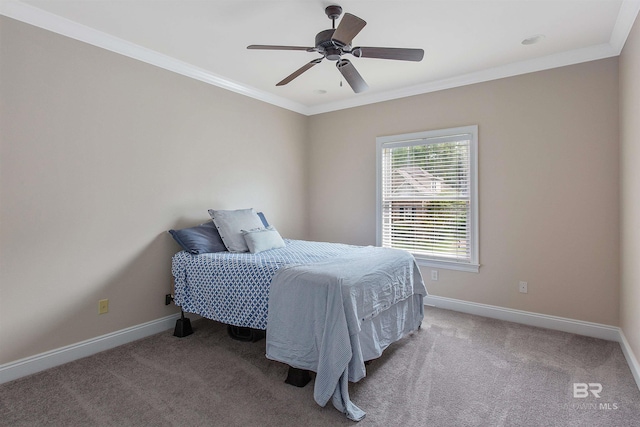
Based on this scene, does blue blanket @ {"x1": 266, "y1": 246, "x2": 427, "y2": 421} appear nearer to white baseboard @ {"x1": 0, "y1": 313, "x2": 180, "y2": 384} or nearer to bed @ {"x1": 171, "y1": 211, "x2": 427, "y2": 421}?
bed @ {"x1": 171, "y1": 211, "x2": 427, "y2": 421}

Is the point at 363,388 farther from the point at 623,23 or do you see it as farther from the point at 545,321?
the point at 623,23

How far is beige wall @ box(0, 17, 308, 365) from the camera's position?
239cm

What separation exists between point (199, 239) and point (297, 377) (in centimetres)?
160

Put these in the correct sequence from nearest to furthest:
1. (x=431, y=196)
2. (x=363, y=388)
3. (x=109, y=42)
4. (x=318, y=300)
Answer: (x=318, y=300)
(x=363, y=388)
(x=109, y=42)
(x=431, y=196)

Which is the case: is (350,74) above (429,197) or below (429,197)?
above

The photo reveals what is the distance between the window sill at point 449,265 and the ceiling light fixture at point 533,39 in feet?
7.14

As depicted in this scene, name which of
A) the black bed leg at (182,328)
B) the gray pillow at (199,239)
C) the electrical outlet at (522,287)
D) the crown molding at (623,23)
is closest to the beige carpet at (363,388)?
the black bed leg at (182,328)

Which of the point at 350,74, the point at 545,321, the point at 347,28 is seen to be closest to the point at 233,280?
the point at 350,74

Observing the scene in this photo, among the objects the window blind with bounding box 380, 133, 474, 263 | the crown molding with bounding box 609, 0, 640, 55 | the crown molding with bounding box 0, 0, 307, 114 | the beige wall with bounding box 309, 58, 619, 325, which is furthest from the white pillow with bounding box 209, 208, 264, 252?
the crown molding with bounding box 609, 0, 640, 55

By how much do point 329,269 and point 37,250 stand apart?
2150mm

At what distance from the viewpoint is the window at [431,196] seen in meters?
3.74

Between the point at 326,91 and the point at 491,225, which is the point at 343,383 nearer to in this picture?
the point at 491,225

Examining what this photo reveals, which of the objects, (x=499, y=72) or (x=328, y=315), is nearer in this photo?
(x=328, y=315)

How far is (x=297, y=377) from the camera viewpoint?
2271 mm
